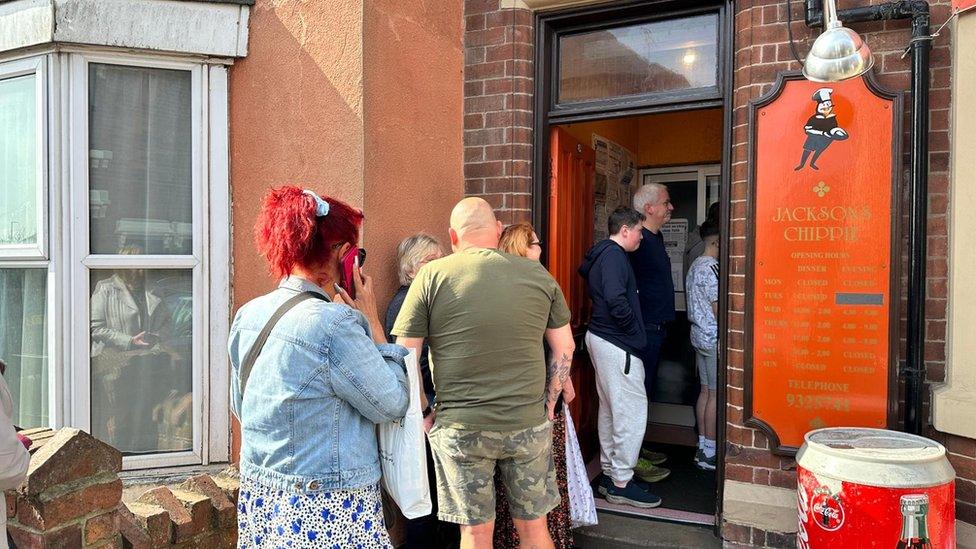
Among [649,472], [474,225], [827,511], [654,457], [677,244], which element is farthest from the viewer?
[677,244]

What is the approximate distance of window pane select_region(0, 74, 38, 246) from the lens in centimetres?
347

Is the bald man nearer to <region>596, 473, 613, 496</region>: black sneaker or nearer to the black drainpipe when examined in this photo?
<region>596, 473, 613, 496</region>: black sneaker

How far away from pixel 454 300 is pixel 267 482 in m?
1.03

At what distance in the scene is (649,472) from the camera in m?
4.67

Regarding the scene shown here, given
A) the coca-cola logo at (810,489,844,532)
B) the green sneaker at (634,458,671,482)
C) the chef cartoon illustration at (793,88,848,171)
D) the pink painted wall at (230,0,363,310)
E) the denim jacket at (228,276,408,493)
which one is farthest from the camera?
the green sneaker at (634,458,671,482)

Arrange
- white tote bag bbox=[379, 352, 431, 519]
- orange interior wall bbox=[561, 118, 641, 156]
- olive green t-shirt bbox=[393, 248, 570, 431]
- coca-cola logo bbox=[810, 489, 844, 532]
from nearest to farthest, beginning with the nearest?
white tote bag bbox=[379, 352, 431, 519], coca-cola logo bbox=[810, 489, 844, 532], olive green t-shirt bbox=[393, 248, 570, 431], orange interior wall bbox=[561, 118, 641, 156]

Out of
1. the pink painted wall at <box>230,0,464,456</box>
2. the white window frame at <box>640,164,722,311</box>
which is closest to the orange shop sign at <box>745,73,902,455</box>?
the pink painted wall at <box>230,0,464,456</box>

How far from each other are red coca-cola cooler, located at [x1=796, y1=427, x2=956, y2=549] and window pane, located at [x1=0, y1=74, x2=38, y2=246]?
376 cm

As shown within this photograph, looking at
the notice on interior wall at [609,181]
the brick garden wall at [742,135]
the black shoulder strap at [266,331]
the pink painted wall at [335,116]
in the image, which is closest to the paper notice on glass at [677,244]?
the notice on interior wall at [609,181]

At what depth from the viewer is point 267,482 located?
82.7 inches

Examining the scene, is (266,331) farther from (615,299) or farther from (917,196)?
(917,196)

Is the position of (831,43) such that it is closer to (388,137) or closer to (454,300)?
(454,300)

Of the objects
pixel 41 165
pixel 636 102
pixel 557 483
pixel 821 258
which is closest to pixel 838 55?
pixel 821 258

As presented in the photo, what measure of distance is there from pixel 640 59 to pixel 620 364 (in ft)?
5.79
